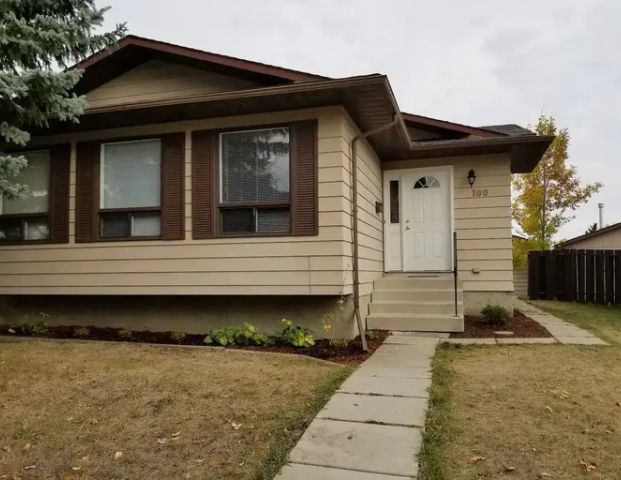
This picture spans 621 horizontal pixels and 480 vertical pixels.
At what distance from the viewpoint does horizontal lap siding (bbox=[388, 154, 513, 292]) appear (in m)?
8.15

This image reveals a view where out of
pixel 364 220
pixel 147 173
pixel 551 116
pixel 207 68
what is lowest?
pixel 364 220

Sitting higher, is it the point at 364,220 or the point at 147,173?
the point at 147,173

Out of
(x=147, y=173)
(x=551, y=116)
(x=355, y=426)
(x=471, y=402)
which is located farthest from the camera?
(x=551, y=116)

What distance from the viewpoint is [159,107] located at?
20.4ft

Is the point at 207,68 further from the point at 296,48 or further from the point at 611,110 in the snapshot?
the point at 611,110

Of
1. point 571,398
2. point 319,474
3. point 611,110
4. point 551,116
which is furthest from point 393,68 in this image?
point 319,474

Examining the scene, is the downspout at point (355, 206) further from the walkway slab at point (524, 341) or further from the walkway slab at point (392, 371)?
the walkway slab at point (524, 341)

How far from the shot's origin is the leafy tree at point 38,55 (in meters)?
4.32

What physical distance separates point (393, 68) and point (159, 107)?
1320 cm

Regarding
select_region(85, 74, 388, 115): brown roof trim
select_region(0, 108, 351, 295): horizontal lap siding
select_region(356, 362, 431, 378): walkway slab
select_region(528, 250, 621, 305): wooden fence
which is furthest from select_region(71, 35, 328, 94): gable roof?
select_region(528, 250, 621, 305): wooden fence

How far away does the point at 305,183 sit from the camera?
6.04m

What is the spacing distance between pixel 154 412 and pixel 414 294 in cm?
463

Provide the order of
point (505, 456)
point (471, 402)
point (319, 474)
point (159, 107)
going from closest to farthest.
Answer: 1. point (319, 474)
2. point (505, 456)
3. point (471, 402)
4. point (159, 107)

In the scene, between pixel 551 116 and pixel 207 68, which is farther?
pixel 551 116
